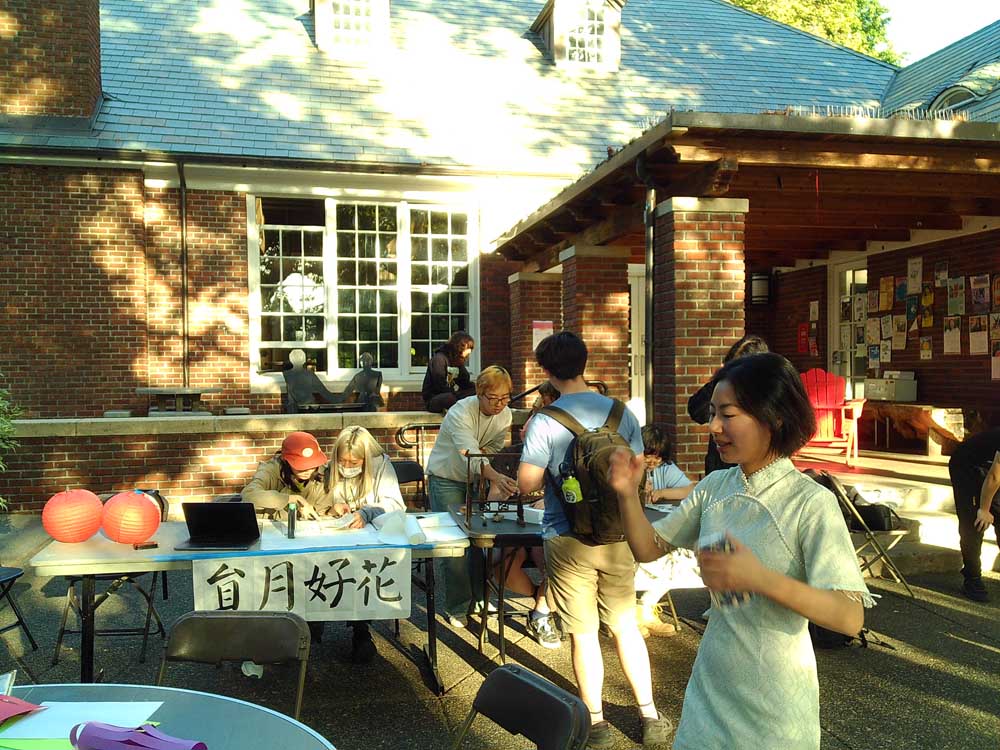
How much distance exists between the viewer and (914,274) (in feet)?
35.8

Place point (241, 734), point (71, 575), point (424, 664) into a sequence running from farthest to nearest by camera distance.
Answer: point (424, 664)
point (71, 575)
point (241, 734)

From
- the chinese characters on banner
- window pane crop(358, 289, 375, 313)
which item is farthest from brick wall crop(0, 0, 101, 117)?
the chinese characters on banner

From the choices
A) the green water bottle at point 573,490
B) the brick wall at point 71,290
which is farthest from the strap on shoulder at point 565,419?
the brick wall at point 71,290

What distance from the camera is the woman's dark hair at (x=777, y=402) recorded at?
2053mm

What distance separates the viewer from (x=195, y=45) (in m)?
13.8

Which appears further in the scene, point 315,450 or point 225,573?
point 315,450

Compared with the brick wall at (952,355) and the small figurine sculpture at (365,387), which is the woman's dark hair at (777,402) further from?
the small figurine sculpture at (365,387)

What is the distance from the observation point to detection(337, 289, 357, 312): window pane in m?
12.4

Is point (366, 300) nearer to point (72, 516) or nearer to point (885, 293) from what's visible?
point (885, 293)

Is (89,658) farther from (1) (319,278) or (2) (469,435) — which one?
(1) (319,278)

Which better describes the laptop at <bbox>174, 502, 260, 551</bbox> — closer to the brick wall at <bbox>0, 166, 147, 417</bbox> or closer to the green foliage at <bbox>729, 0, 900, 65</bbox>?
the brick wall at <bbox>0, 166, 147, 417</bbox>

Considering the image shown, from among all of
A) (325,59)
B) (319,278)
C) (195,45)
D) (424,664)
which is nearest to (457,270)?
(319,278)

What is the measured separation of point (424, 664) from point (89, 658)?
5.99 ft

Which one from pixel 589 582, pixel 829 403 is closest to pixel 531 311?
pixel 829 403
